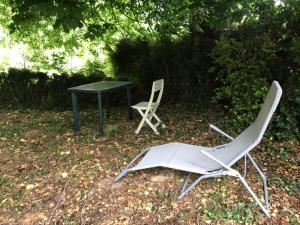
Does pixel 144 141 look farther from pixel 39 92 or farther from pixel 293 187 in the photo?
pixel 39 92

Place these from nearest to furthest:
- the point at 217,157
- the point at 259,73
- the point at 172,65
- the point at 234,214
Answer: the point at 234,214, the point at 217,157, the point at 259,73, the point at 172,65

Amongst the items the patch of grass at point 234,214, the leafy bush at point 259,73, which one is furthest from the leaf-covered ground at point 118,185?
the leafy bush at point 259,73

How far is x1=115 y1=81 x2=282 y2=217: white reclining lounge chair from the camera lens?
3377mm

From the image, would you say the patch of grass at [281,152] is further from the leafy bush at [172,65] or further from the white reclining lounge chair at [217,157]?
the leafy bush at [172,65]

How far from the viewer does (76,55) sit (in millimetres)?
10656

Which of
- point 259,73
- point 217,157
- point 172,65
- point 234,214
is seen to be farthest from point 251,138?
point 172,65

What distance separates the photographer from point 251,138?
3.58 metres

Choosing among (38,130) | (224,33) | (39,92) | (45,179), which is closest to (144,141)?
(45,179)

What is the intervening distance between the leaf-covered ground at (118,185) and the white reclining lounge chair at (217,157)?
0.20 metres

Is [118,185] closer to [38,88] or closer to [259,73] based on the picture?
[259,73]

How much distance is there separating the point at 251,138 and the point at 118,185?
1.64m

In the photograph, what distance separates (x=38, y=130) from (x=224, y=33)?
4126mm

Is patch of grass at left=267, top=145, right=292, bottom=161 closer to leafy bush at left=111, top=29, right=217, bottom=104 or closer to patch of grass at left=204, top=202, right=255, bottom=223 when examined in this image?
patch of grass at left=204, top=202, right=255, bottom=223

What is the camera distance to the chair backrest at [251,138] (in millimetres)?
3299
